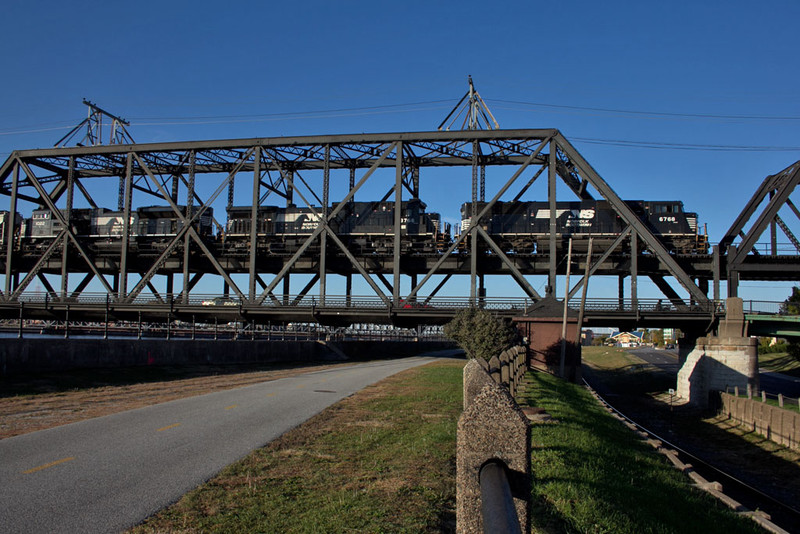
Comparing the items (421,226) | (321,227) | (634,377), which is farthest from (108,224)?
(634,377)

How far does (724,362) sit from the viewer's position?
1617 inches

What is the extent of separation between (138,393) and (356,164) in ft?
129

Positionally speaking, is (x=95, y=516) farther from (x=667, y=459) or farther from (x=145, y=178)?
(x=145, y=178)

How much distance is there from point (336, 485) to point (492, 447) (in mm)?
5097

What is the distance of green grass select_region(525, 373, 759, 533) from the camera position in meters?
6.65

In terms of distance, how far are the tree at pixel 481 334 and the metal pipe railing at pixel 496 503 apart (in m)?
29.0

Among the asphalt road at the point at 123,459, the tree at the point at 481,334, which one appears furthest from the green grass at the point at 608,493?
the tree at the point at 481,334

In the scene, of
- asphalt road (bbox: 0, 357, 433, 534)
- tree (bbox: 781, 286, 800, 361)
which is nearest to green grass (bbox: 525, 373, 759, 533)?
asphalt road (bbox: 0, 357, 433, 534)

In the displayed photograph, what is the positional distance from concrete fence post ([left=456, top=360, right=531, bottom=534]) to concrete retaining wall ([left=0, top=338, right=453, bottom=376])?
20622 mm

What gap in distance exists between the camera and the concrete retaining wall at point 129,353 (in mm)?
20156

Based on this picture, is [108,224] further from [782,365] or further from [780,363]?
[780,363]

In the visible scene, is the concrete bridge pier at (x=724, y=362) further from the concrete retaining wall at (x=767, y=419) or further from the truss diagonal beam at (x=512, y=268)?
the truss diagonal beam at (x=512, y=268)

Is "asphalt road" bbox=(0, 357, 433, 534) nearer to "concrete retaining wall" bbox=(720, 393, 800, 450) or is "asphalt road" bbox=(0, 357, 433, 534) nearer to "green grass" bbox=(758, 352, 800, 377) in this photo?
"concrete retaining wall" bbox=(720, 393, 800, 450)

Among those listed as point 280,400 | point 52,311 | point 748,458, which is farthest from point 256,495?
point 52,311
